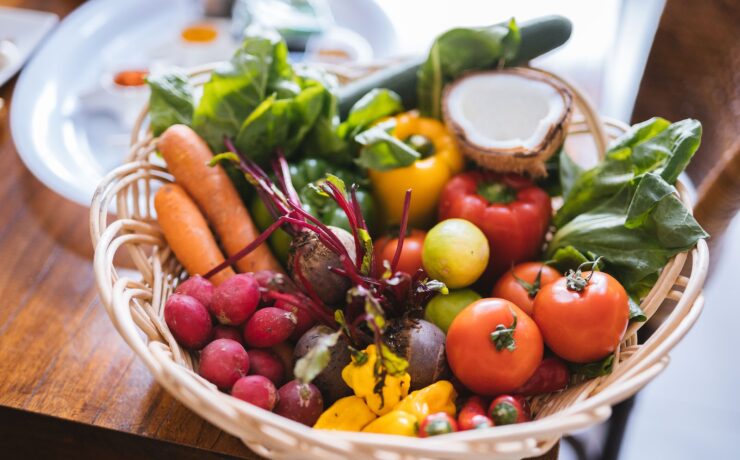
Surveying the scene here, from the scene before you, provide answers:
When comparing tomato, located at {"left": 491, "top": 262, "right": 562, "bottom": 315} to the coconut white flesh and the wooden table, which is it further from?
the wooden table

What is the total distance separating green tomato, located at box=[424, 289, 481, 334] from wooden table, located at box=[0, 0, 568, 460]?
31 centimetres

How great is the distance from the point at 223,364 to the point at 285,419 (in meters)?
0.17

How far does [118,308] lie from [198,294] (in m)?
0.16

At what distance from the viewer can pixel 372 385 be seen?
76 cm

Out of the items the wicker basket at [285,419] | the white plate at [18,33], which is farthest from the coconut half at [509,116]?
the white plate at [18,33]

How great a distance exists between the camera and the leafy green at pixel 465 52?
1.13m

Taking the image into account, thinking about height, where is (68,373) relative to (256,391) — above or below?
below

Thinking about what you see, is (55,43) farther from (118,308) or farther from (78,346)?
(118,308)

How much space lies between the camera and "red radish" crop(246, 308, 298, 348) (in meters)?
0.83

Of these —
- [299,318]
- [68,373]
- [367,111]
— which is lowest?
[68,373]

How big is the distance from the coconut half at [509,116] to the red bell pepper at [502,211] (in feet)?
0.09

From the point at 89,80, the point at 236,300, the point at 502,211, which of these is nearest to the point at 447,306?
the point at 502,211

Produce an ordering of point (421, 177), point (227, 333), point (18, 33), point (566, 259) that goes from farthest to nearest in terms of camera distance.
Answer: point (18, 33), point (421, 177), point (566, 259), point (227, 333)

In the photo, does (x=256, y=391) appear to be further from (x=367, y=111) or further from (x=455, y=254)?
(x=367, y=111)
